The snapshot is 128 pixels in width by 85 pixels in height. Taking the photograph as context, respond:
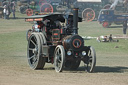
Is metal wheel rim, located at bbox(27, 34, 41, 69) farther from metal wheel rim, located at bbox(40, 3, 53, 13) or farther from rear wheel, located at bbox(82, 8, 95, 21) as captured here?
rear wheel, located at bbox(82, 8, 95, 21)

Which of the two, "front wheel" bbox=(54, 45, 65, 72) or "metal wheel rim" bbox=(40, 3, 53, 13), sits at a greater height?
"metal wheel rim" bbox=(40, 3, 53, 13)

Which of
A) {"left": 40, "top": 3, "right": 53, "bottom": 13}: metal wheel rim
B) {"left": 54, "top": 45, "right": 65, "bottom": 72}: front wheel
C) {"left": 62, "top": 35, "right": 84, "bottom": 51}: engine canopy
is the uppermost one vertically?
{"left": 40, "top": 3, "right": 53, "bottom": 13}: metal wheel rim

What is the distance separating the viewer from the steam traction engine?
10906mm

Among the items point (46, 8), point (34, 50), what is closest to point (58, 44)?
point (34, 50)

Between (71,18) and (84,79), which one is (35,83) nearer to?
(84,79)

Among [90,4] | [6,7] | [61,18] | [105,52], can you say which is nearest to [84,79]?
[61,18]

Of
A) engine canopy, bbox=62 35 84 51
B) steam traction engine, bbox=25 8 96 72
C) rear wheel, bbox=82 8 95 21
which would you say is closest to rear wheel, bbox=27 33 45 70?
steam traction engine, bbox=25 8 96 72

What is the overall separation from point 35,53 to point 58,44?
1.15 meters

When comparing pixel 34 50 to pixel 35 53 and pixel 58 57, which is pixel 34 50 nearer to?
pixel 35 53

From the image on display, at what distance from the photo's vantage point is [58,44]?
11.1 meters

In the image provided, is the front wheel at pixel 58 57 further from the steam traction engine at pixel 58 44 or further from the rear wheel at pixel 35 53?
the rear wheel at pixel 35 53

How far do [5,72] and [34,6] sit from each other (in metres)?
31.5

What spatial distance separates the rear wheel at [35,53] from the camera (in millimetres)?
11423

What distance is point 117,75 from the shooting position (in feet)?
35.0
